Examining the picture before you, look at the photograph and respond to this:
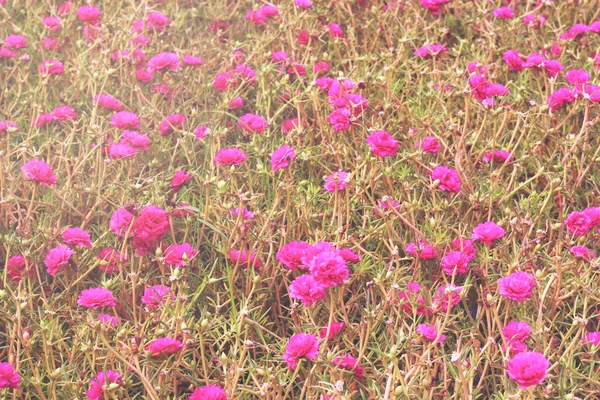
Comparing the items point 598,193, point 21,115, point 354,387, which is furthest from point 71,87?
point 598,193

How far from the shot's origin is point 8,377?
4.39ft

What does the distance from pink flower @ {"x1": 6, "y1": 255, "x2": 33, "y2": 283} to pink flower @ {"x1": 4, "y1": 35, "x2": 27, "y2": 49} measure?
0.86m

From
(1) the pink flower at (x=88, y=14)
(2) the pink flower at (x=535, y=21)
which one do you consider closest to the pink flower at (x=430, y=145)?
(2) the pink flower at (x=535, y=21)

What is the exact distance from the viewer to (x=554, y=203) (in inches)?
71.9

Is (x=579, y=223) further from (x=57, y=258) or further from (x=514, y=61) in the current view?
(x=57, y=258)

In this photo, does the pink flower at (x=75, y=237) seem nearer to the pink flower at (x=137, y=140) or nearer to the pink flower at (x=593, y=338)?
the pink flower at (x=137, y=140)

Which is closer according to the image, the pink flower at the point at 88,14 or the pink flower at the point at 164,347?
the pink flower at the point at 164,347

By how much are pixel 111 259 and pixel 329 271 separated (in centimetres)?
48

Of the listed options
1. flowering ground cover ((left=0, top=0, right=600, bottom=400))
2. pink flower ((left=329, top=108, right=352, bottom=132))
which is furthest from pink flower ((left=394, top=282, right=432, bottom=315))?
pink flower ((left=329, top=108, right=352, bottom=132))

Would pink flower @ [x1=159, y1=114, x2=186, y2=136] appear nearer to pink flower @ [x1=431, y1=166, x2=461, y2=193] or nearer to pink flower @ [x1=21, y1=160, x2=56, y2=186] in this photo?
pink flower @ [x1=21, y1=160, x2=56, y2=186]

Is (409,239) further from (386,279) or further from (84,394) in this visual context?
(84,394)

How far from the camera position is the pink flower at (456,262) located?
5.01 ft

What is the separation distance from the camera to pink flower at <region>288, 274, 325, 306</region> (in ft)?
4.46

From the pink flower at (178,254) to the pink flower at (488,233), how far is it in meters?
0.54
